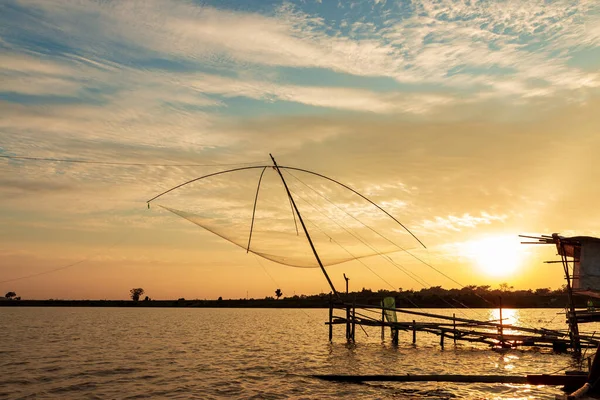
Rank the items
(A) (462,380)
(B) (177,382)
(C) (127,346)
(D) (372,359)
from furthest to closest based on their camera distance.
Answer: (C) (127,346) < (D) (372,359) < (B) (177,382) < (A) (462,380)

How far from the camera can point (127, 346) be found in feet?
131

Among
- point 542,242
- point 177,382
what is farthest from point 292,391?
point 542,242

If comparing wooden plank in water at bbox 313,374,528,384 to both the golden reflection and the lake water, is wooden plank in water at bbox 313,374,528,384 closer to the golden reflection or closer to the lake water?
the lake water

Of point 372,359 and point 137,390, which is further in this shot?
point 372,359

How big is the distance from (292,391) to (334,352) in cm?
1425

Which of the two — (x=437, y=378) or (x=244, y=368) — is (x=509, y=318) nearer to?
(x=244, y=368)

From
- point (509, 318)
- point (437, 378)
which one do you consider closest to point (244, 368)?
point (437, 378)

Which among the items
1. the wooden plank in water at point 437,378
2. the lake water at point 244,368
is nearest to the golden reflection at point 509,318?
the lake water at point 244,368

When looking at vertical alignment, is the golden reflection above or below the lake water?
above

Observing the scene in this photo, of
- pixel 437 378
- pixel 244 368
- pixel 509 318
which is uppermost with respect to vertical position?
pixel 509 318

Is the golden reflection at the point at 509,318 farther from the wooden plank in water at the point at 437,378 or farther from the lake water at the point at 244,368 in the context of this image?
the wooden plank in water at the point at 437,378

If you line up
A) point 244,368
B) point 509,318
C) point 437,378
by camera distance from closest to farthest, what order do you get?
point 437,378 < point 244,368 < point 509,318

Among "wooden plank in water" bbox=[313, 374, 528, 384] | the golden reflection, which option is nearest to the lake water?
"wooden plank in water" bbox=[313, 374, 528, 384]

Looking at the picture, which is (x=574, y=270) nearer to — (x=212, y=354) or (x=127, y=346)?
(x=212, y=354)
